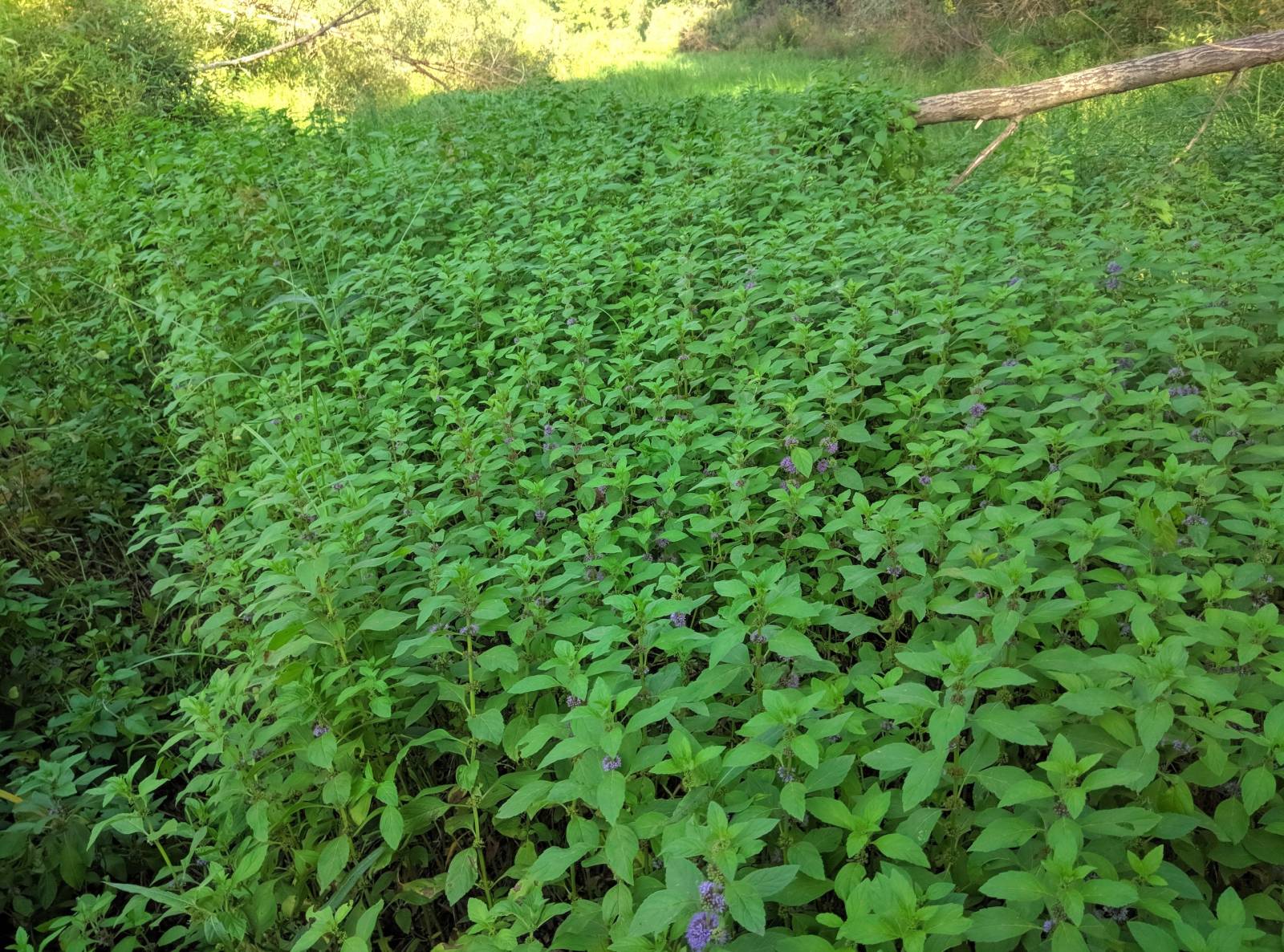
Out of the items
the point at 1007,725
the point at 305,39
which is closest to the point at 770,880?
the point at 1007,725

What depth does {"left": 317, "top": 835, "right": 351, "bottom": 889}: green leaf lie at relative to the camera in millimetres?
1790

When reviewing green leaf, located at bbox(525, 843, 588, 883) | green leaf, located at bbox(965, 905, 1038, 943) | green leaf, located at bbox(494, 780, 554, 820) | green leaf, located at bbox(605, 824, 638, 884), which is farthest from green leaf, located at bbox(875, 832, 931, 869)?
green leaf, located at bbox(494, 780, 554, 820)

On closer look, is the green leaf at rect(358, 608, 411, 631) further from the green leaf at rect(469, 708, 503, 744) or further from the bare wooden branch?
the bare wooden branch

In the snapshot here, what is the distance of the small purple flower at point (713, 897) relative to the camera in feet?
4.29

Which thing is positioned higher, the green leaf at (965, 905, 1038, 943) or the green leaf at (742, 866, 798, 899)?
the green leaf at (742, 866, 798, 899)

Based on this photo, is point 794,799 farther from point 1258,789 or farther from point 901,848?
point 1258,789

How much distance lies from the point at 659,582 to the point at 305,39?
1332cm

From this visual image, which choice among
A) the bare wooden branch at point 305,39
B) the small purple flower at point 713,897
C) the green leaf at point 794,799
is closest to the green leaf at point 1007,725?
the green leaf at point 794,799

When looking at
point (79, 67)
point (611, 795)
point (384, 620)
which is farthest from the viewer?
point (79, 67)

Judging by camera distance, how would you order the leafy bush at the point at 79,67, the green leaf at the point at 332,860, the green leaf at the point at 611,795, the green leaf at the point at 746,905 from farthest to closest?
the leafy bush at the point at 79,67 → the green leaf at the point at 332,860 → the green leaf at the point at 611,795 → the green leaf at the point at 746,905

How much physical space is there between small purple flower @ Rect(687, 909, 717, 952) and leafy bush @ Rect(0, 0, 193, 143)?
10.4 metres

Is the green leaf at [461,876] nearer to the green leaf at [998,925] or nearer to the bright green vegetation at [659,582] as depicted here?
the bright green vegetation at [659,582]

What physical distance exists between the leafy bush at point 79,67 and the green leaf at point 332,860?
31.6 ft

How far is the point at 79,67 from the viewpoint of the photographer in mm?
9141
